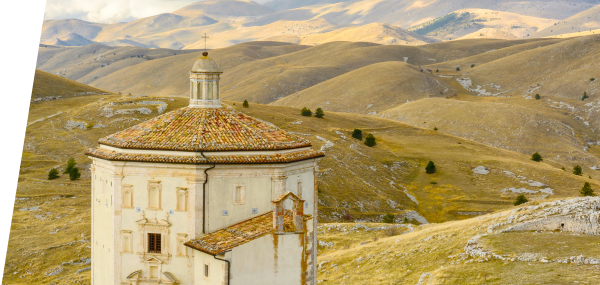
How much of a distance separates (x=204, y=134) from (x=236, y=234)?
5658mm

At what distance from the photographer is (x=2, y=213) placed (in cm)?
369

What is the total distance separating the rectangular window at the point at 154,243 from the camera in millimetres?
28250

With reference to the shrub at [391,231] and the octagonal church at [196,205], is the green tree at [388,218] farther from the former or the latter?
the octagonal church at [196,205]

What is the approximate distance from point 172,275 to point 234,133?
26.0 ft

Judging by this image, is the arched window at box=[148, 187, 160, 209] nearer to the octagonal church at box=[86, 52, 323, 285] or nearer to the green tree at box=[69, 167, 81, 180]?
the octagonal church at box=[86, 52, 323, 285]

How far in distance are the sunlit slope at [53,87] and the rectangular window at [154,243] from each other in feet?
325

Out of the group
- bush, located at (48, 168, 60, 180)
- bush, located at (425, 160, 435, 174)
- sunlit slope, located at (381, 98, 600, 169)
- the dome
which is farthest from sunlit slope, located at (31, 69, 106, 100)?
the dome

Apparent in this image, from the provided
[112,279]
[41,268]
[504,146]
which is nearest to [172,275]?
[112,279]

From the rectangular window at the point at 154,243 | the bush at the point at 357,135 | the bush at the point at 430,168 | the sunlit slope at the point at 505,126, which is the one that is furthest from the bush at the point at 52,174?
the sunlit slope at the point at 505,126

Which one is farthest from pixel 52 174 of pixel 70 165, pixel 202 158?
pixel 202 158

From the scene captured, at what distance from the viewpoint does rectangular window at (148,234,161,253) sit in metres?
28.2

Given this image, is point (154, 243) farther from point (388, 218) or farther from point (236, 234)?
point (388, 218)

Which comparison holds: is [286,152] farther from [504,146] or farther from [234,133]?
[504,146]

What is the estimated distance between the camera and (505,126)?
471 ft
